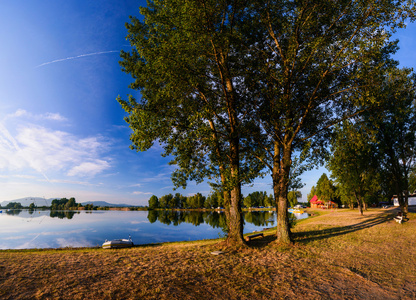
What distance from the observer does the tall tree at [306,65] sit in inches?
487

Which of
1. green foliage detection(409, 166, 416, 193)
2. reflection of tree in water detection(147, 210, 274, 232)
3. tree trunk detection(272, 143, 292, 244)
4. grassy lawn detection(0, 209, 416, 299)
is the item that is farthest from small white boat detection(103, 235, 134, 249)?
green foliage detection(409, 166, 416, 193)

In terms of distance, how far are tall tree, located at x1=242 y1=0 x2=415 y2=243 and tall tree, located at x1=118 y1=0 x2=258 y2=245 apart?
5.63 ft

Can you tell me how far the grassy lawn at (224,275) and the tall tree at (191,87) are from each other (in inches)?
148

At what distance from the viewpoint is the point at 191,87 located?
13.9 meters

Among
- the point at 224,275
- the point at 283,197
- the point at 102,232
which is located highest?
the point at 283,197

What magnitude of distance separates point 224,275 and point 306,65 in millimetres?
13355

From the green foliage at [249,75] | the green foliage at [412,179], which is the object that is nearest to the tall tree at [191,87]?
the green foliage at [249,75]

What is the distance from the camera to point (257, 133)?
1631 centimetres

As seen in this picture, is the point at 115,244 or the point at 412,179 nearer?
the point at 115,244

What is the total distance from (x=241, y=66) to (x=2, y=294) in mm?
15854

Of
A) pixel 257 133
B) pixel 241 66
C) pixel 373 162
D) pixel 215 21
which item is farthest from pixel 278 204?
pixel 373 162

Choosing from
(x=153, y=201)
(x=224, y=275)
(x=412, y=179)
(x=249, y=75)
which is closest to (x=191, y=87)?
(x=249, y=75)

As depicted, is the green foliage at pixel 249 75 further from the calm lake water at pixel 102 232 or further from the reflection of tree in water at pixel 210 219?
the reflection of tree in water at pixel 210 219

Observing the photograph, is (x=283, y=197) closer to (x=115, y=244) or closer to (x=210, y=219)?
(x=115, y=244)
